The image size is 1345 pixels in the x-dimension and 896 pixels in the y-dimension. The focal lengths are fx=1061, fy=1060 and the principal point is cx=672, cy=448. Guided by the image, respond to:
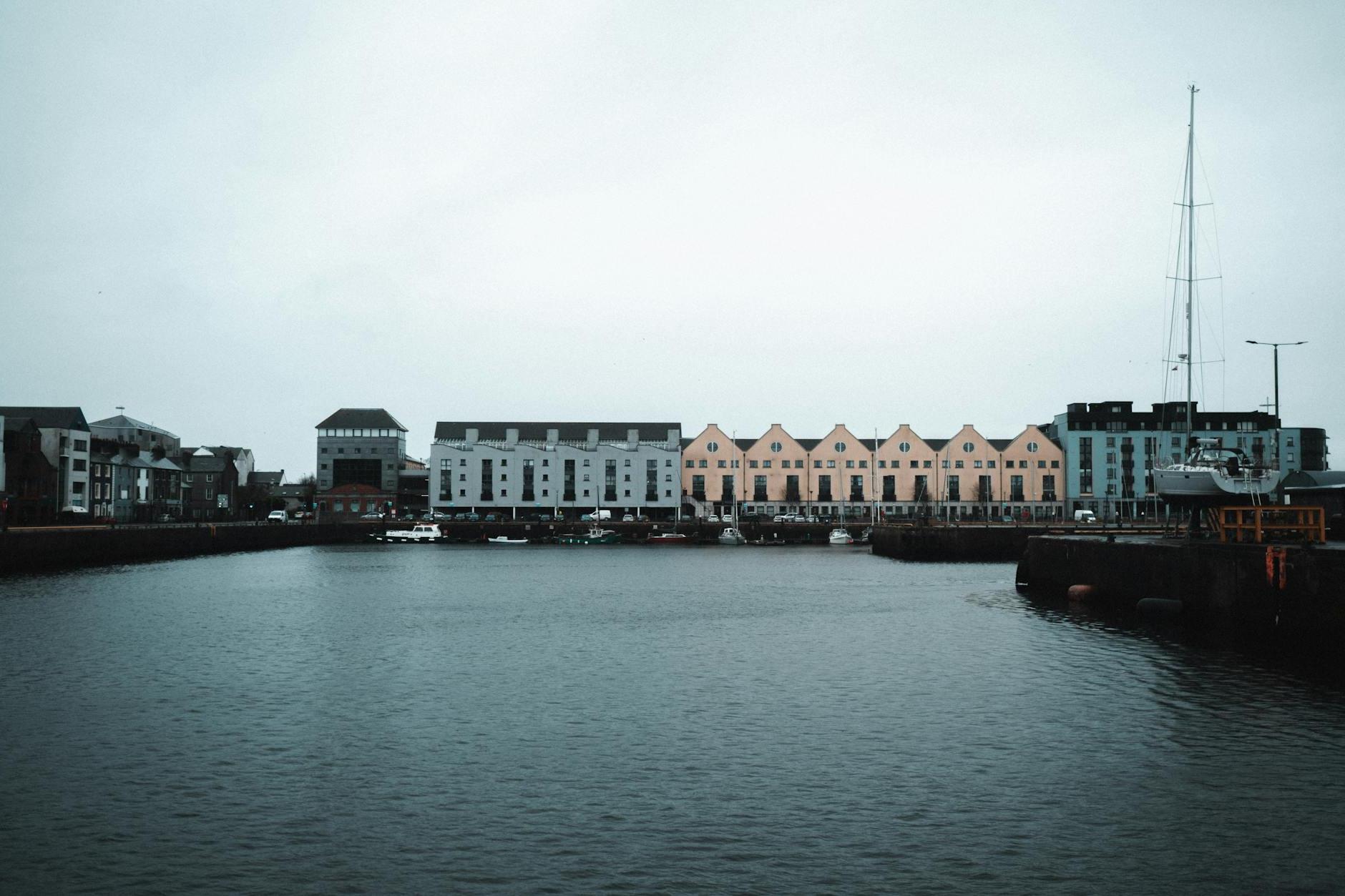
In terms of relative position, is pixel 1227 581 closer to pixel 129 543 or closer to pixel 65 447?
pixel 129 543

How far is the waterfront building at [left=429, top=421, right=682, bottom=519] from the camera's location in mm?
167250

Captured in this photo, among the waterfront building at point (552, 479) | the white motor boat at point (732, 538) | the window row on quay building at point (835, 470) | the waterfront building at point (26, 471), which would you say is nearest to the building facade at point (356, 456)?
the window row on quay building at point (835, 470)

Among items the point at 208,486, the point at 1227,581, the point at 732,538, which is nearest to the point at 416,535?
the point at 732,538

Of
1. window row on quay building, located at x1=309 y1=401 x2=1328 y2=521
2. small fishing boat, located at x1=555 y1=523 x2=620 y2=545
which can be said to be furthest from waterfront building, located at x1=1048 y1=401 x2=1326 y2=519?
small fishing boat, located at x1=555 y1=523 x2=620 y2=545

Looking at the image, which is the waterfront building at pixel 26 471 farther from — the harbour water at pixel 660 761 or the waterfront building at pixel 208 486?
the harbour water at pixel 660 761

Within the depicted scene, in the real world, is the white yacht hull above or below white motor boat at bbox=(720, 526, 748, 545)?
above

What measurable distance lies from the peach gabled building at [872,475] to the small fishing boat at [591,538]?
27.9m

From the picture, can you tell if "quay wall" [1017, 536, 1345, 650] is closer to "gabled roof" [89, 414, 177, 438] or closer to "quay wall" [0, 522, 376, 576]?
"quay wall" [0, 522, 376, 576]

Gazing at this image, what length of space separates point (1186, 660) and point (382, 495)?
163 m

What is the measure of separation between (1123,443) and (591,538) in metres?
88.6

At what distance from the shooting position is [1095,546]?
53844 mm

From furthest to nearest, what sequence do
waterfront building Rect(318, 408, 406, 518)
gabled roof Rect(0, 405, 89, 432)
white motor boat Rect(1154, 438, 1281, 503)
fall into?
waterfront building Rect(318, 408, 406, 518) → gabled roof Rect(0, 405, 89, 432) → white motor boat Rect(1154, 438, 1281, 503)

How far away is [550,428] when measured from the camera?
178 meters

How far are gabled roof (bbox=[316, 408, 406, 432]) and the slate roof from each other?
19.1m
